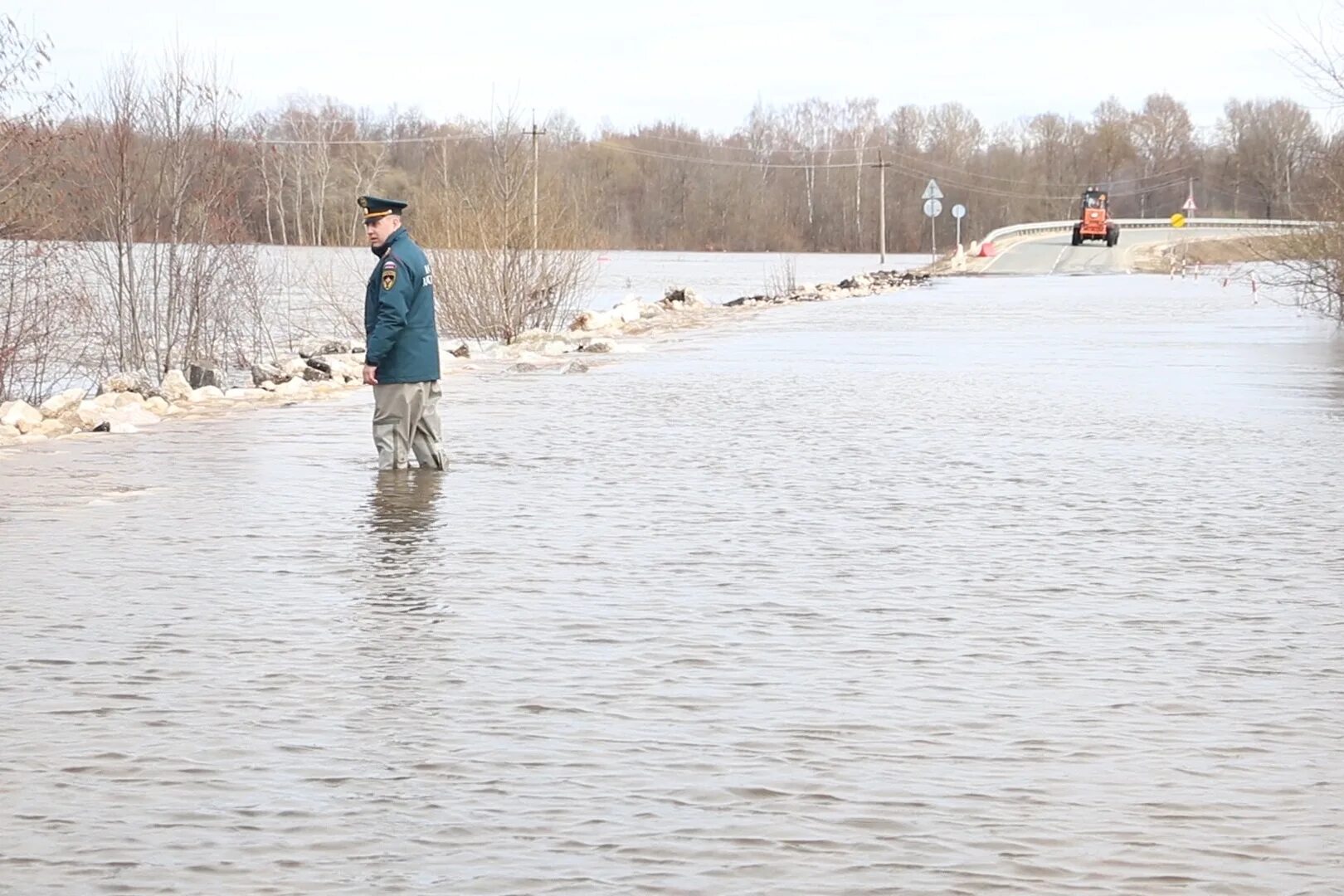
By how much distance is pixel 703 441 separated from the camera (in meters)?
16.2

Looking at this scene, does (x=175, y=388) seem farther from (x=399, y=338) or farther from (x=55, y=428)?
(x=399, y=338)

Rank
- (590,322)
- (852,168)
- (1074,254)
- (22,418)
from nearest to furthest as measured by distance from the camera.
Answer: (22,418) < (590,322) < (1074,254) < (852,168)

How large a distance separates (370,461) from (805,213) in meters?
148

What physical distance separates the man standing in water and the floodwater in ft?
1.52

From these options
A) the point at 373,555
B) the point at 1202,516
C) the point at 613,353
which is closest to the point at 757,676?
the point at 373,555

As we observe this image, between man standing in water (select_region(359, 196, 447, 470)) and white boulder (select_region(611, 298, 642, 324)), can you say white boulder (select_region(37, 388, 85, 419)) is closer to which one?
man standing in water (select_region(359, 196, 447, 470))

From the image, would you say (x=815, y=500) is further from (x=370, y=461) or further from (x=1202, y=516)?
(x=370, y=461)

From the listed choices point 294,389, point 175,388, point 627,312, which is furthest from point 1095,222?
point 175,388

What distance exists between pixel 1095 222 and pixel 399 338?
75751 mm

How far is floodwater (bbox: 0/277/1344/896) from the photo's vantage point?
17.4 ft

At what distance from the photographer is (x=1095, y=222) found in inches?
3391

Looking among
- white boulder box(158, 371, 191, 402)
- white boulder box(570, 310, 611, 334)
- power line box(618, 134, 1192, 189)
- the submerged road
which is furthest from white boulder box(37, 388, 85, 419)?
power line box(618, 134, 1192, 189)

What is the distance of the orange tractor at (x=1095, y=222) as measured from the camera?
85.2m

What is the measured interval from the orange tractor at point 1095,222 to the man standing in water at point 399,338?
73.8 metres
